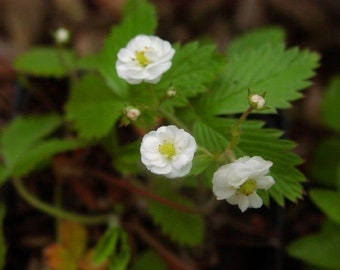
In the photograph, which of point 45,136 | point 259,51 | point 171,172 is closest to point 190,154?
point 171,172

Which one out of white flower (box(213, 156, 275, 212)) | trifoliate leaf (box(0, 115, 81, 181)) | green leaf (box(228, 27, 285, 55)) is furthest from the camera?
green leaf (box(228, 27, 285, 55))

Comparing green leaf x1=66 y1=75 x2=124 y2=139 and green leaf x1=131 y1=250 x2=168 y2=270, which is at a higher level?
green leaf x1=66 y1=75 x2=124 y2=139

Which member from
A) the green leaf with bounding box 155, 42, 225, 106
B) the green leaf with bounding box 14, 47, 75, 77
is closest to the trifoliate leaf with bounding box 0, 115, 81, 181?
the green leaf with bounding box 14, 47, 75, 77

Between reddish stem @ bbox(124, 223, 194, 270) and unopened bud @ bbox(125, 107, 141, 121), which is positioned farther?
reddish stem @ bbox(124, 223, 194, 270)

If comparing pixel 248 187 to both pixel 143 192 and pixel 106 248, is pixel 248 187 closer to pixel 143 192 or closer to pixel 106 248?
pixel 106 248

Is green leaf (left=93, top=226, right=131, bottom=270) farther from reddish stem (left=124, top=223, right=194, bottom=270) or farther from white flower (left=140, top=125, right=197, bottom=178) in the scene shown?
white flower (left=140, top=125, right=197, bottom=178)

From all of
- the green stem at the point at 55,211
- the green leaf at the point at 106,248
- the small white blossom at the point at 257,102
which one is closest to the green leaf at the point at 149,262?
the green stem at the point at 55,211

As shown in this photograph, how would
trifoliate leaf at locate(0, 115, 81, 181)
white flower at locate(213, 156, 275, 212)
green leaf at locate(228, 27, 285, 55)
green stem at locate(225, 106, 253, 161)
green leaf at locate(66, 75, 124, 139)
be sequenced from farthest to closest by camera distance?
1. green leaf at locate(228, 27, 285, 55)
2. trifoliate leaf at locate(0, 115, 81, 181)
3. green leaf at locate(66, 75, 124, 139)
4. green stem at locate(225, 106, 253, 161)
5. white flower at locate(213, 156, 275, 212)

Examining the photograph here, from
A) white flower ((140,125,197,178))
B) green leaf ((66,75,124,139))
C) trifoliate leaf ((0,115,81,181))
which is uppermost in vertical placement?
white flower ((140,125,197,178))
